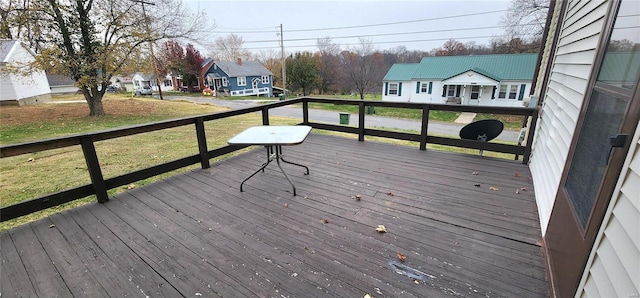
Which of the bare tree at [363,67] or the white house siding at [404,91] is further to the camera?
the bare tree at [363,67]

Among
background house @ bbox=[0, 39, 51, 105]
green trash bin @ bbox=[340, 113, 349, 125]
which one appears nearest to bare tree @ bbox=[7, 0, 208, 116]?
background house @ bbox=[0, 39, 51, 105]

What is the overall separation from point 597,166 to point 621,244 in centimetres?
50

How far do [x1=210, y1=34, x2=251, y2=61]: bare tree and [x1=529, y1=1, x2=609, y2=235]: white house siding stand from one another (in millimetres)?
37817

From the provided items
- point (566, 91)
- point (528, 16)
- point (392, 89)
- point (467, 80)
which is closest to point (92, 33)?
point (566, 91)

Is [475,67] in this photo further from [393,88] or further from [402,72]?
[393,88]

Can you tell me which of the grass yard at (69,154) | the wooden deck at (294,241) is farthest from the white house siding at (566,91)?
the grass yard at (69,154)

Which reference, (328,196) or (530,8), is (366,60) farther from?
(328,196)

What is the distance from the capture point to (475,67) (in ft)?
62.8

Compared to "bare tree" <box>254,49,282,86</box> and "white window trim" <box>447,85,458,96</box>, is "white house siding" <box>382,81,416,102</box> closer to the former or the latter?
"white window trim" <box>447,85,458,96</box>

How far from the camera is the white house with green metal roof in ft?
60.2

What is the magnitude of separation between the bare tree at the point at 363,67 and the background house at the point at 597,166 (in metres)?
21.6

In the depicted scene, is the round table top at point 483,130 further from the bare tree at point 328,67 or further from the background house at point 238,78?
the background house at point 238,78

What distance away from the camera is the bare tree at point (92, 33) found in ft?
27.8

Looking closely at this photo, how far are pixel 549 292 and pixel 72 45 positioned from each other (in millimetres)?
13505
